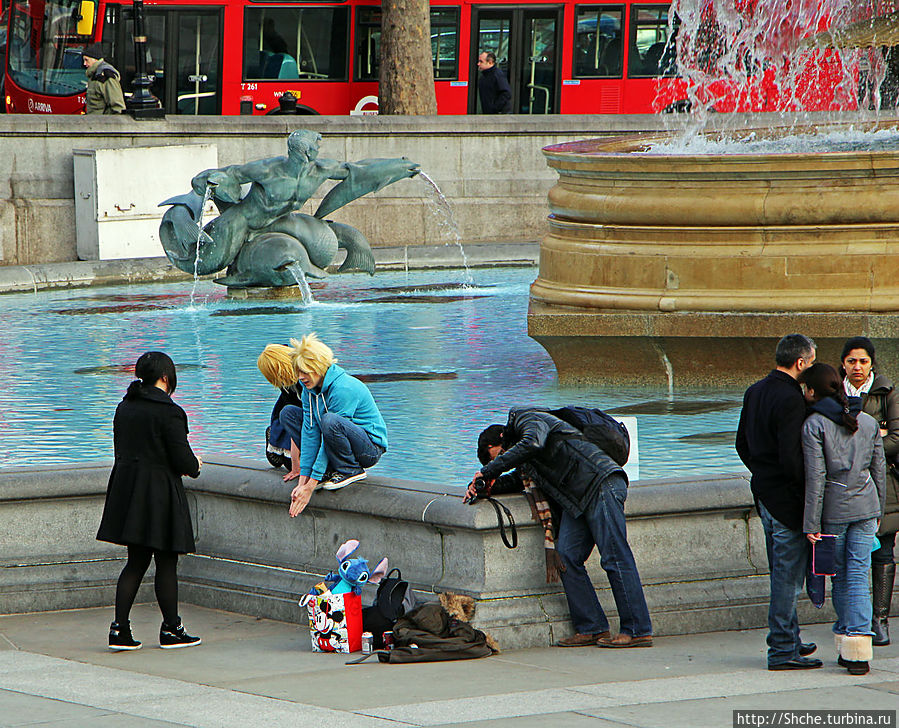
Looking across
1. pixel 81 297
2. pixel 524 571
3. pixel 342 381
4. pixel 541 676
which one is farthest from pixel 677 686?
pixel 81 297

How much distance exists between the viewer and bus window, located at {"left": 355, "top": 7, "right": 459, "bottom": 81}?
91.8ft

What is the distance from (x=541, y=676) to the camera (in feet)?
21.0

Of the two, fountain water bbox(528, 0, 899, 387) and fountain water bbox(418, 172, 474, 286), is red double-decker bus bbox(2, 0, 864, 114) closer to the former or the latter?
fountain water bbox(418, 172, 474, 286)

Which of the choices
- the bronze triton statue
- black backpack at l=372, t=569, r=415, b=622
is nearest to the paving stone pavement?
black backpack at l=372, t=569, r=415, b=622

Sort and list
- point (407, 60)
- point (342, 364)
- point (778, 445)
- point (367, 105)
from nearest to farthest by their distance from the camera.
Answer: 1. point (778, 445)
2. point (342, 364)
3. point (407, 60)
4. point (367, 105)

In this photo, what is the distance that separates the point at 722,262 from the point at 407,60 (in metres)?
16.1

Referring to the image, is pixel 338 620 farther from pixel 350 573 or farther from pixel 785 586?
pixel 785 586

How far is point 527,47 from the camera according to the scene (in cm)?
2769

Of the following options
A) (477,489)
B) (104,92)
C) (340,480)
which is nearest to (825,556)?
(477,489)

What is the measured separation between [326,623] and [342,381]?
3.48 feet

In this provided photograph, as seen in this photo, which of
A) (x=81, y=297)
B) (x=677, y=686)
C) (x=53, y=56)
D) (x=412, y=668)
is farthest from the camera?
(x=53, y=56)

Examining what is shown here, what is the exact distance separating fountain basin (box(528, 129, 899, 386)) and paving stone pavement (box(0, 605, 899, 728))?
3191mm

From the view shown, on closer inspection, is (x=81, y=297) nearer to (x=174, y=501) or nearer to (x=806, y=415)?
(x=174, y=501)

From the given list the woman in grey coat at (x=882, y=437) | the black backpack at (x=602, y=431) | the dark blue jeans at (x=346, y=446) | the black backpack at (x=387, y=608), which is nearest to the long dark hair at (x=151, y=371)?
the dark blue jeans at (x=346, y=446)
